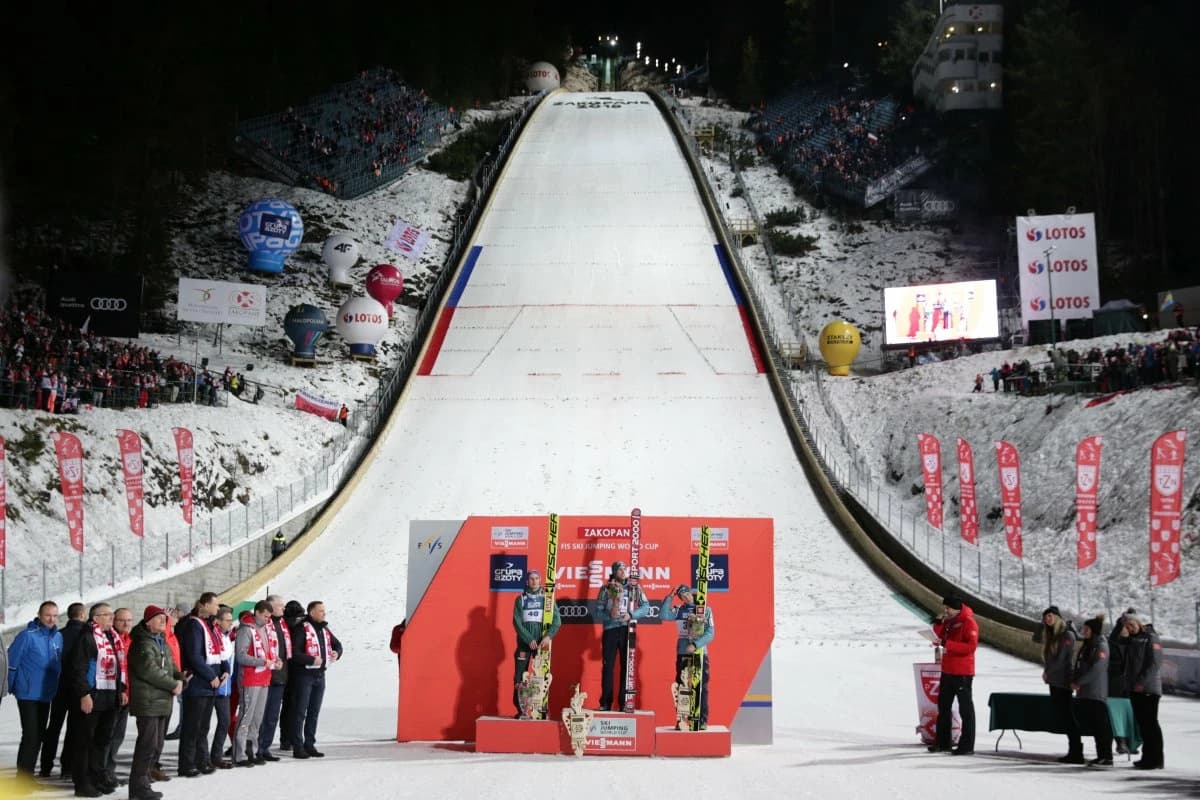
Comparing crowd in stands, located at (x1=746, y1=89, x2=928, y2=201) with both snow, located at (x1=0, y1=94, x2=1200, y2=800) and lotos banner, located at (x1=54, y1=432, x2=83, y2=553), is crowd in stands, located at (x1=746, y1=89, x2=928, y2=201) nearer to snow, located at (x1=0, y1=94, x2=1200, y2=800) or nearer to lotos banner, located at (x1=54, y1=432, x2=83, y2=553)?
snow, located at (x1=0, y1=94, x2=1200, y2=800)

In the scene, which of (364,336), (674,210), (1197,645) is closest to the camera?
(1197,645)

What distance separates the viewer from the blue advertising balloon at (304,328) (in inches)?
1247

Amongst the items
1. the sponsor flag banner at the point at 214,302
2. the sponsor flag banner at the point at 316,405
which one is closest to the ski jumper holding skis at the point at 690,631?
the sponsor flag banner at the point at 316,405

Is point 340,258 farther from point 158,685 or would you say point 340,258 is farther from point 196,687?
point 158,685

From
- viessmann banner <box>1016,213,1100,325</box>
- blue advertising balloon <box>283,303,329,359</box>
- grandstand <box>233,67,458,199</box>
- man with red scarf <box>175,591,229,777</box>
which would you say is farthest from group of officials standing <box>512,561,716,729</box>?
grandstand <box>233,67,458,199</box>

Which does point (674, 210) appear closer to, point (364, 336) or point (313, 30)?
point (364, 336)

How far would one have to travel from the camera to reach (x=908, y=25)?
65.1 meters

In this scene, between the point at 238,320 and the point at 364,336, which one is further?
the point at 364,336

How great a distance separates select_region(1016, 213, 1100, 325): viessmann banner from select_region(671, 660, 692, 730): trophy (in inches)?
903

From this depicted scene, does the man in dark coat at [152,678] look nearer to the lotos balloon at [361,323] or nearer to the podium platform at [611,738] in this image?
the podium platform at [611,738]

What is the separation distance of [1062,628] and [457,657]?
15.9 ft

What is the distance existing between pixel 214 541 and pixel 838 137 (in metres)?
39.4

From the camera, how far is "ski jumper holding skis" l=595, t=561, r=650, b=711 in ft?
31.7

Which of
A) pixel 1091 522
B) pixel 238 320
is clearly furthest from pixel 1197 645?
pixel 238 320
